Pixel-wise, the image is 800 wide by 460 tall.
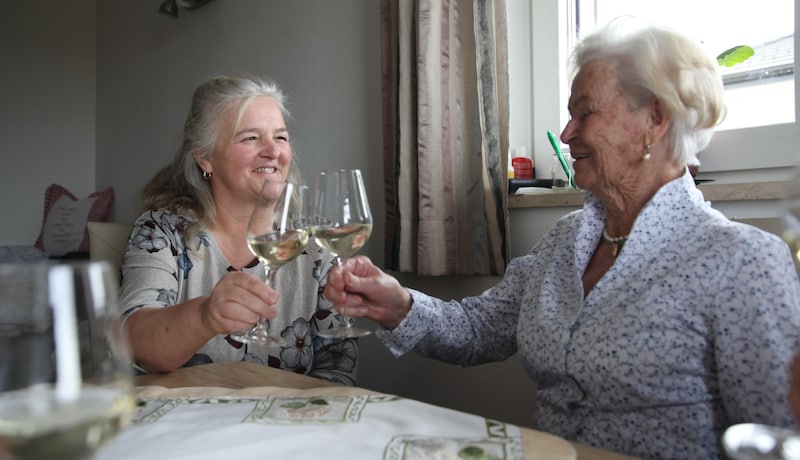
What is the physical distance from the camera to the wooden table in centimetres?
97

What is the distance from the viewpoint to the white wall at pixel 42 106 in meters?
4.69

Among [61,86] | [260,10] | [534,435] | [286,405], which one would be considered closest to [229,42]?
[260,10]

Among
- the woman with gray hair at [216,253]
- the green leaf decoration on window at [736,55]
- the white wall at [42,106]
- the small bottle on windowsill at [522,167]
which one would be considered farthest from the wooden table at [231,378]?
the white wall at [42,106]

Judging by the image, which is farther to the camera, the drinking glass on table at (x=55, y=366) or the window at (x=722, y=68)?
the window at (x=722, y=68)

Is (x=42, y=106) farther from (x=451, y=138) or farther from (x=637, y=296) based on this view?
(x=637, y=296)

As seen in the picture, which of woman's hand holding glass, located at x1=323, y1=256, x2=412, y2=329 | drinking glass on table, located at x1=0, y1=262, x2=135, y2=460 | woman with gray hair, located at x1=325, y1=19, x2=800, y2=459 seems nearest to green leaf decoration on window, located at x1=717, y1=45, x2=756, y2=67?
woman with gray hair, located at x1=325, y1=19, x2=800, y2=459

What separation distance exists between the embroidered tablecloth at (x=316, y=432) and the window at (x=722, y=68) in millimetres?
851

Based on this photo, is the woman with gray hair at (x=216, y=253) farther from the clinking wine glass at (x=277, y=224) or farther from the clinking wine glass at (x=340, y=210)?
the clinking wine glass at (x=340, y=210)

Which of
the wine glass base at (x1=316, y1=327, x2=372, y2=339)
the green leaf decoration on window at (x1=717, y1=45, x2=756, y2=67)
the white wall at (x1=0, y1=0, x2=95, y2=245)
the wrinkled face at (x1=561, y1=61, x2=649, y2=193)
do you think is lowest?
the wine glass base at (x1=316, y1=327, x2=372, y2=339)

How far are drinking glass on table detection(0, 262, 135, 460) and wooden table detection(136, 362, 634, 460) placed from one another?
1.81 feet

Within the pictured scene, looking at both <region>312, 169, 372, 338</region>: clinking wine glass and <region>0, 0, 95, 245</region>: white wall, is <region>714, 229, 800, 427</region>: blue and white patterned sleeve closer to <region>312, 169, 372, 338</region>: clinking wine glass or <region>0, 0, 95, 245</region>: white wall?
<region>312, 169, 372, 338</region>: clinking wine glass

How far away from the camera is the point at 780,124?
Answer: 1.40 m

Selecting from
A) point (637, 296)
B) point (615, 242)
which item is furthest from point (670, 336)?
point (615, 242)

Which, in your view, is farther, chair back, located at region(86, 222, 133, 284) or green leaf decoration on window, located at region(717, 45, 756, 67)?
chair back, located at region(86, 222, 133, 284)
